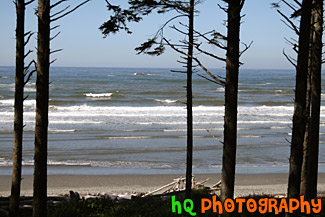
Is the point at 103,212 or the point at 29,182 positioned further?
the point at 29,182

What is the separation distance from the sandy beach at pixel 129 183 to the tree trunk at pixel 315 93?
3554 mm

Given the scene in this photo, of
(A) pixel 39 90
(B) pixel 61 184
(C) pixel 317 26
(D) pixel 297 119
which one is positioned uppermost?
(C) pixel 317 26

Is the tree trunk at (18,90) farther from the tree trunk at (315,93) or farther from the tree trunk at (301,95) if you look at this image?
the tree trunk at (315,93)

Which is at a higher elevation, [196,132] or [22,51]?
[22,51]

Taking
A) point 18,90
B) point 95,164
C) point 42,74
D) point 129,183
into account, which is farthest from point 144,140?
point 42,74

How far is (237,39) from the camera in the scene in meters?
6.05

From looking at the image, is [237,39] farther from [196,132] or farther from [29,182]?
[196,132]

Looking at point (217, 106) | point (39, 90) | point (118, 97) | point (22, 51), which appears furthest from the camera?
point (118, 97)

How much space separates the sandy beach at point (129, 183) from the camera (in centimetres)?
1272

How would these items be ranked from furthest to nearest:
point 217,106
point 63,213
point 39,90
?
point 217,106
point 63,213
point 39,90

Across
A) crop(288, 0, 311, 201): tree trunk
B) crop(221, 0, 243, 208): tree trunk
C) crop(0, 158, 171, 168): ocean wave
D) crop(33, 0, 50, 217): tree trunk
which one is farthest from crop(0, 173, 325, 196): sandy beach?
crop(33, 0, 50, 217): tree trunk

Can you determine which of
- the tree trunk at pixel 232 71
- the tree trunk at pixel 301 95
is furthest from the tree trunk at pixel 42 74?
the tree trunk at pixel 301 95

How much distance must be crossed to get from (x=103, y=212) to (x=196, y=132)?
15.0m

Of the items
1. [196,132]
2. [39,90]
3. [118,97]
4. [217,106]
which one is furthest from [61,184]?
[118,97]
